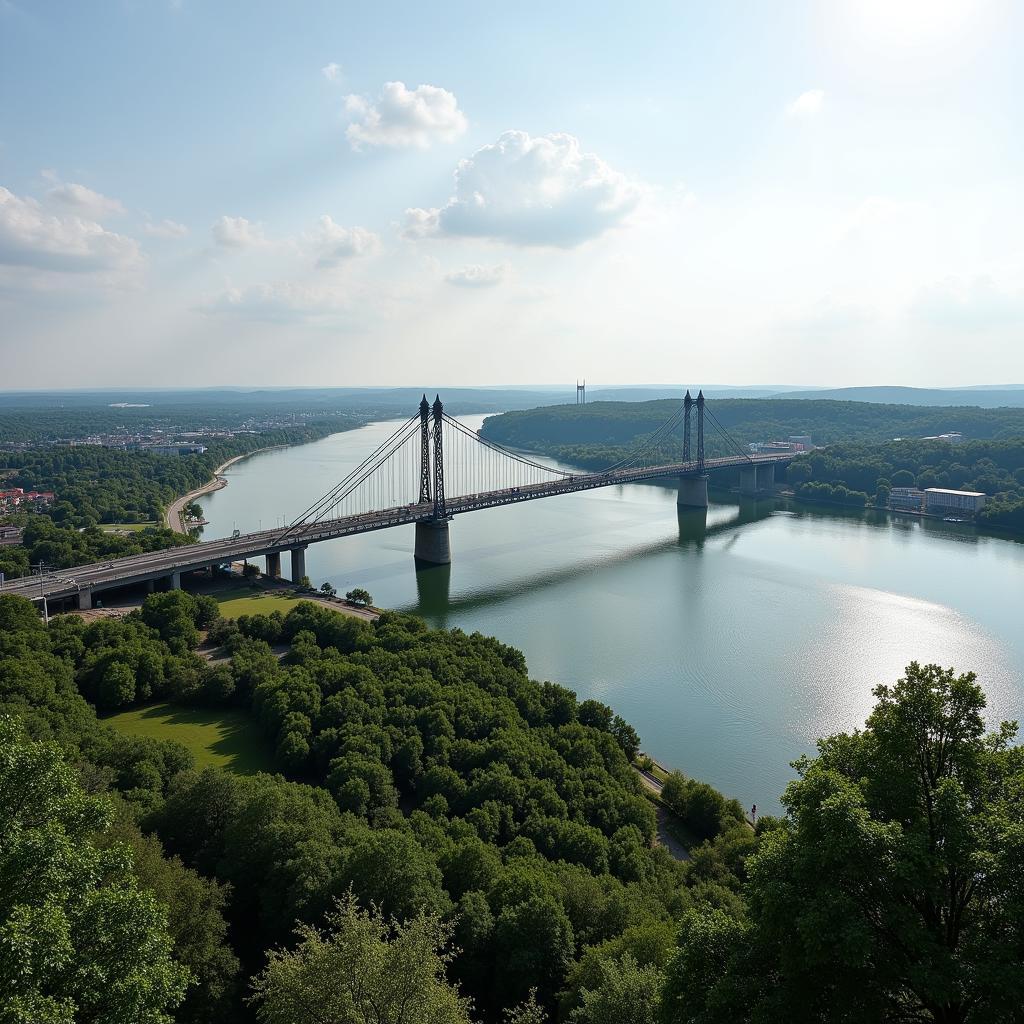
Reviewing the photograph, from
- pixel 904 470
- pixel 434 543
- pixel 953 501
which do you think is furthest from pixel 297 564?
pixel 904 470

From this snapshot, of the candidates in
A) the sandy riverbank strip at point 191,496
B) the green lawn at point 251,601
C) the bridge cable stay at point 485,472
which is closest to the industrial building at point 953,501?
the bridge cable stay at point 485,472

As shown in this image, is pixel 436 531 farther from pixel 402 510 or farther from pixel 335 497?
pixel 335 497

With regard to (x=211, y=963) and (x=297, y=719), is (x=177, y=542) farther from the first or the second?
(x=211, y=963)

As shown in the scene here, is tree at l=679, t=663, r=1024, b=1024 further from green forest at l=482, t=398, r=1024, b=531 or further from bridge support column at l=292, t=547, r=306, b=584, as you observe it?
green forest at l=482, t=398, r=1024, b=531

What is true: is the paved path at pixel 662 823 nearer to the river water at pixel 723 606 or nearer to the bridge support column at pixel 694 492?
the river water at pixel 723 606

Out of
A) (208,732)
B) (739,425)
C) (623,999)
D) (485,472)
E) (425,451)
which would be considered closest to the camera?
(623,999)
